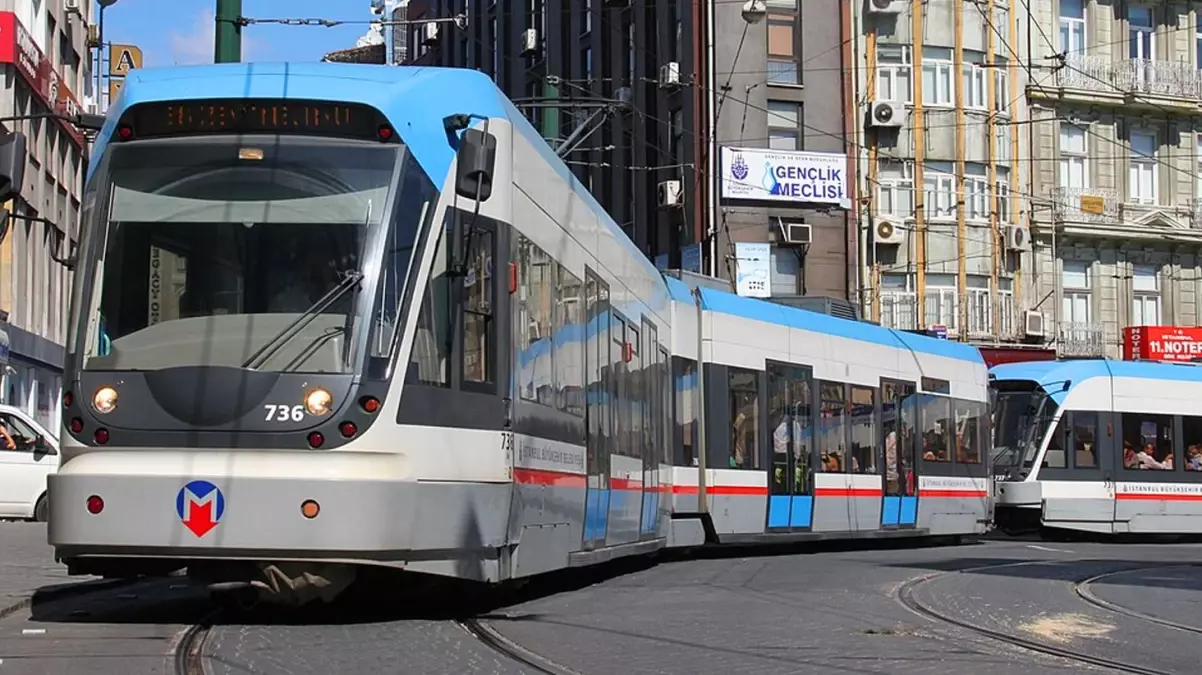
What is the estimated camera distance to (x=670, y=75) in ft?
143

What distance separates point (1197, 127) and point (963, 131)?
7.57 metres

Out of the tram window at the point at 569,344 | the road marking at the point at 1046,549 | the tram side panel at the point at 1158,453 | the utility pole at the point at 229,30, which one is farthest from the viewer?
the tram side panel at the point at 1158,453

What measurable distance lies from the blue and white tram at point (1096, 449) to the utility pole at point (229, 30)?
52.2ft

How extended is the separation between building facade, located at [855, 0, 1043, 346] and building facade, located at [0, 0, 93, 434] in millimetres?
18949

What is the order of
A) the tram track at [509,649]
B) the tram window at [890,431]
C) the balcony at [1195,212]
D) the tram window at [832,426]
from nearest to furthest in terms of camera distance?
the tram track at [509,649] < the tram window at [832,426] < the tram window at [890,431] < the balcony at [1195,212]

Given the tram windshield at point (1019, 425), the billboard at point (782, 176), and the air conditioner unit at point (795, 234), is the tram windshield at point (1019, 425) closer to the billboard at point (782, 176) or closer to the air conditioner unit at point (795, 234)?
the air conditioner unit at point (795, 234)

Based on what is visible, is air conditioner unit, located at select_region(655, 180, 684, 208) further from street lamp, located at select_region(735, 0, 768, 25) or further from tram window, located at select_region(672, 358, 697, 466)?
tram window, located at select_region(672, 358, 697, 466)

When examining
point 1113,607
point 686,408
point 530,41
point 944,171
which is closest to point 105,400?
point 1113,607

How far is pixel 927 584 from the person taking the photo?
15.9m

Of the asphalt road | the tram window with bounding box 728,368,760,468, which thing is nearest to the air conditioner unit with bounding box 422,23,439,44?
the tram window with bounding box 728,368,760,468

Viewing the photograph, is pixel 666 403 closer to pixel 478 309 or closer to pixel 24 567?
pixel 24 567

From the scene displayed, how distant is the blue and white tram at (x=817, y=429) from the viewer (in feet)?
64.0

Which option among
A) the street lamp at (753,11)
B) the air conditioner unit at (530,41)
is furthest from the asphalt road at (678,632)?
the air conditioner unit at (530,41)

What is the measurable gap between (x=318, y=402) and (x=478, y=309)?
4.72 feet
